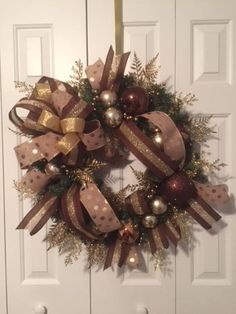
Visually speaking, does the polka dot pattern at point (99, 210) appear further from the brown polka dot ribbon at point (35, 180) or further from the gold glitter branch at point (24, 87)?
the gold glitter branch at point (24, 87)

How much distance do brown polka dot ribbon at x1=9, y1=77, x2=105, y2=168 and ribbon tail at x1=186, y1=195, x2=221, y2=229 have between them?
31 centimetres

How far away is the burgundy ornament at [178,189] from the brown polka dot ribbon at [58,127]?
0.70 ft

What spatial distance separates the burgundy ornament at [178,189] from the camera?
0.90m

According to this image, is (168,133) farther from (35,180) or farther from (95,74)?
(35,180)

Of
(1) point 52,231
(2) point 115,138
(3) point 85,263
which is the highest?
(2) point 115,138

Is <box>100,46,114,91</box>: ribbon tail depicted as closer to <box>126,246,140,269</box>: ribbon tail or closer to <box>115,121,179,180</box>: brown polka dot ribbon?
<box>115,121,179,180</box>: brown polka dot ribbon

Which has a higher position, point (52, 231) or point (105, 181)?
point (105, 181)

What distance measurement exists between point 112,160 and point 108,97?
19cm

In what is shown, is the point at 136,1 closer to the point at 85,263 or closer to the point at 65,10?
the point at 65,10

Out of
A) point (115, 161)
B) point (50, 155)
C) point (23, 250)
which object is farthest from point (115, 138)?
point (23, 250)

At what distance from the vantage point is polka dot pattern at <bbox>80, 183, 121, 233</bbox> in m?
0.87

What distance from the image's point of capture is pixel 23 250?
1074 mm

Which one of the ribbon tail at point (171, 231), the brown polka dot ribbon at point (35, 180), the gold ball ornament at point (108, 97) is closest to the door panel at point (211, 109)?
the ribbon tail at point (171, 231)

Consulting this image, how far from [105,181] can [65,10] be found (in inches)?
21.1
